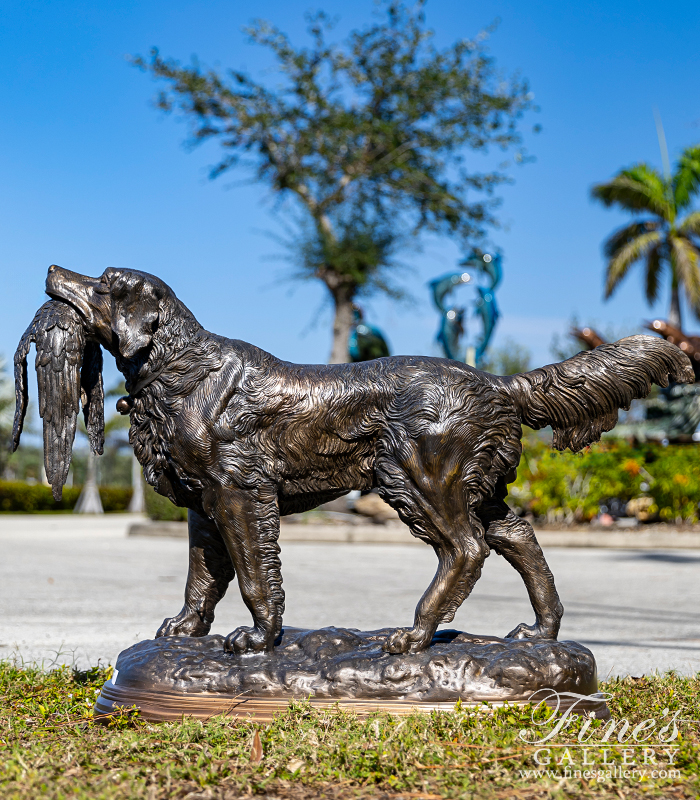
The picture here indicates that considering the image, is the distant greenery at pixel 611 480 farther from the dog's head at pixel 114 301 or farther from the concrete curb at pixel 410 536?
the dog's head at pixel 114 301

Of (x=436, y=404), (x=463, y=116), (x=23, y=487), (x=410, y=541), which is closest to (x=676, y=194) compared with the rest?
(x=463, y=116)

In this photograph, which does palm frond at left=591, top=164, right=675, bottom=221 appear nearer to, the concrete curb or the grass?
the concrete curb

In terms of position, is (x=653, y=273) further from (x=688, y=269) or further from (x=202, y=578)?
(x=202, y=578)

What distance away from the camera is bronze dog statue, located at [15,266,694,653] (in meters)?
3.38

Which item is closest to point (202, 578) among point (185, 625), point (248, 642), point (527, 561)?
point (185, 625)

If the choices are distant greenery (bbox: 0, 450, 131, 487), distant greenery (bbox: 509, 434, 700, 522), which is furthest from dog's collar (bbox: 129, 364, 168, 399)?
distant greenery (bbox: 0, 450, 131, 487)

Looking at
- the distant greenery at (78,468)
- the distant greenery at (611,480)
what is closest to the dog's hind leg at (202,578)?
the distant greenery at (611,480)

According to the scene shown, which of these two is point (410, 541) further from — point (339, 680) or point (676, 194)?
point (676, 194)

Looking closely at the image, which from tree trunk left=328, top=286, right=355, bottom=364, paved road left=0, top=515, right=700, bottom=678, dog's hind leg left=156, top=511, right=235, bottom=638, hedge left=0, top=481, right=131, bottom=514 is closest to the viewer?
dog's hind leg left=156, top=511, right=235, bottom=638

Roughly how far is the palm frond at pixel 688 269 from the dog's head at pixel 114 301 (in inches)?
1149

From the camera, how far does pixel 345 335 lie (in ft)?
68.5

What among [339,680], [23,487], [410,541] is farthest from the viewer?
[23,487]

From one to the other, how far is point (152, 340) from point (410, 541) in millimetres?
13281

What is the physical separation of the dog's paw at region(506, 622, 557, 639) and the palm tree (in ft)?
93.3
